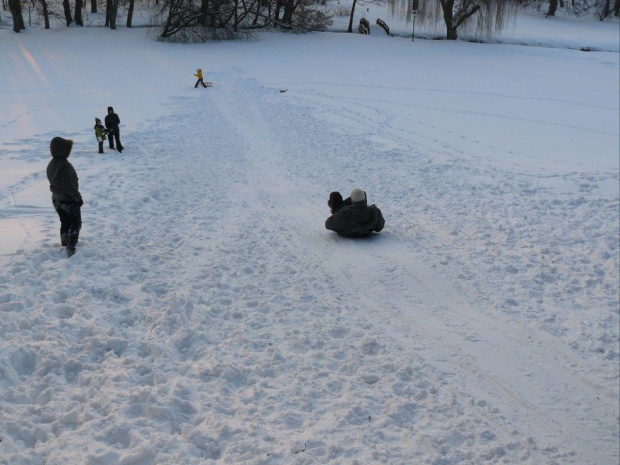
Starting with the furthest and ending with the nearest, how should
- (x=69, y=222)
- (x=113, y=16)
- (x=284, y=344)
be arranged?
(x=113, y=16) < (x=69, y=222) < (x=284, y=344)

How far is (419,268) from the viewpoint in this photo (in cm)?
873

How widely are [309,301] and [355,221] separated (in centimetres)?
241

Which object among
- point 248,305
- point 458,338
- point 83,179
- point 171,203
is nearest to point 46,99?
point 83,179

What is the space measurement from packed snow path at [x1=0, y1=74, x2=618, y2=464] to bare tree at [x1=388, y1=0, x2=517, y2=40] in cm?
3170

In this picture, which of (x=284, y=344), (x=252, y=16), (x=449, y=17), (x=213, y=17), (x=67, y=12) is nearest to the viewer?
(x=284, y=344)

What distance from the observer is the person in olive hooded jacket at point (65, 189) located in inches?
314

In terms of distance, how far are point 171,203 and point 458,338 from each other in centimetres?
645

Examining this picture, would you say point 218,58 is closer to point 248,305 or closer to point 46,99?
point 46,99

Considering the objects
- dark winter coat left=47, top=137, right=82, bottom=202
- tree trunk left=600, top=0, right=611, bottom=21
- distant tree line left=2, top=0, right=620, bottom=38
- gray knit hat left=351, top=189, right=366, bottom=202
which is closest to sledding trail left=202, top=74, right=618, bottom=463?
gray knit hat left=351, top=189, right=366, bottom=202

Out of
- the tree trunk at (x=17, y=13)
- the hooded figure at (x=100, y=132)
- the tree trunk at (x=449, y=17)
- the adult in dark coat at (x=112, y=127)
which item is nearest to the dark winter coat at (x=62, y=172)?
the hooded figure at (x=100, y=132)

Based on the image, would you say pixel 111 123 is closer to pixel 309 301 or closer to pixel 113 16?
pixel 309 301

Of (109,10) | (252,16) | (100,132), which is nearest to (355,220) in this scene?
(100,132)

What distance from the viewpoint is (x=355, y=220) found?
967 centimetres

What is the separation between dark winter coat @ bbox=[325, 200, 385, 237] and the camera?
9648 millimetres
